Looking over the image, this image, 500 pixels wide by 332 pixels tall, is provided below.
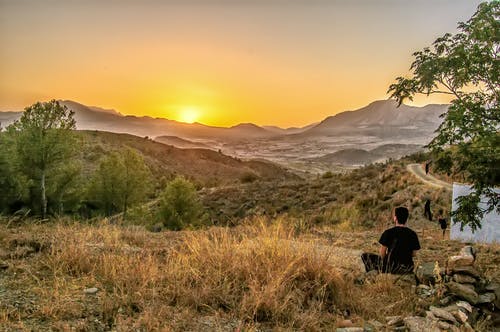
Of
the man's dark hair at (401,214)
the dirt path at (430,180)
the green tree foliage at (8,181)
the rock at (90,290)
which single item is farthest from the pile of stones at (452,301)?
the green tree foliage at (8,181)

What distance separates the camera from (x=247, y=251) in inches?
215

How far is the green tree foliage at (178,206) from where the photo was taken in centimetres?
2147

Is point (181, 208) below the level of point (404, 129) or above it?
below

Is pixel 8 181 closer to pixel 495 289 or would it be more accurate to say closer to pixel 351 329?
pixel 351 329

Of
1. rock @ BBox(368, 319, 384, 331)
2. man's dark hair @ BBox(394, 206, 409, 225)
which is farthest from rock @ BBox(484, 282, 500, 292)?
rock @ BBox(368, 319, 384, 331)

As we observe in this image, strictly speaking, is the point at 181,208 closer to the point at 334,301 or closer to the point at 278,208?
the point at 278,208

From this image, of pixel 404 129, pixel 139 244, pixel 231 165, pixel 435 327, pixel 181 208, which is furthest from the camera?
pixel 404 129

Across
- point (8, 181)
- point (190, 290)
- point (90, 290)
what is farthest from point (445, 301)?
point (8, 181)

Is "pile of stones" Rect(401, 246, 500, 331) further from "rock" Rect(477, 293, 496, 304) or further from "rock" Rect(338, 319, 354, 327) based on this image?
"rock" Rect(338, 319, 354, 327)

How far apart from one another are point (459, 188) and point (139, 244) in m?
9.53

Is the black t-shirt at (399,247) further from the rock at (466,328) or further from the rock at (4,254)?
the rock at (4,254)

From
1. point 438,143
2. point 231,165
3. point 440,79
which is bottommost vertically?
point 231,165

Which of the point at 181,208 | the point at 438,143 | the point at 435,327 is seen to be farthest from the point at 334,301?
the point at 181,208

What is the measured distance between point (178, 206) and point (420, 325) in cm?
1928
